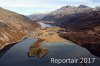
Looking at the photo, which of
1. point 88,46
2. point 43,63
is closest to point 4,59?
point 43,63

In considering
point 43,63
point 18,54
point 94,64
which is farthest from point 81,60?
point 18,54

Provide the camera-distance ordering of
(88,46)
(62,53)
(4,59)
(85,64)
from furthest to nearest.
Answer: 1. (88,46)
2. (62,53)
3. (4,59)
4. (85,64)

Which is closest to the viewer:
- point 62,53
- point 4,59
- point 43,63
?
point 43,63

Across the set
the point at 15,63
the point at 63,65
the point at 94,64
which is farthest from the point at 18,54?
the point at 94,64

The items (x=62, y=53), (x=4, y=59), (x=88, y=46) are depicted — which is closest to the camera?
(x=4, y=59)

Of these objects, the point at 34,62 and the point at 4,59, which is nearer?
the point at 34,62

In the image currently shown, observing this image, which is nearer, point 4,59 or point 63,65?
point 63,65

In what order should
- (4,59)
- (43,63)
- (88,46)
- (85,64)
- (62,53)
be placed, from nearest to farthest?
(85,64) < (43,63) < (4,59) < (62,53) < (88,46)

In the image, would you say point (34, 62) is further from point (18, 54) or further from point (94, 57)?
point (94, 57)

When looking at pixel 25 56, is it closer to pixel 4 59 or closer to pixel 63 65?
pixel 4 59
